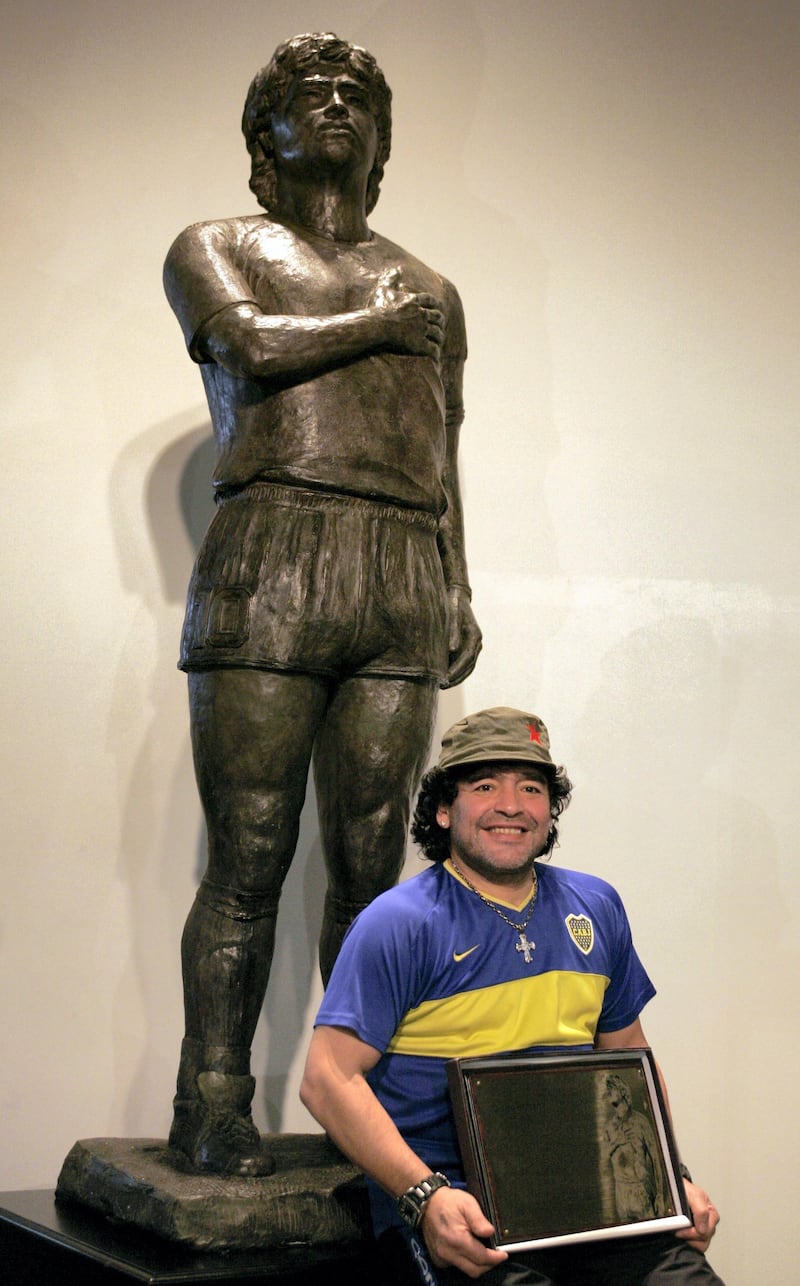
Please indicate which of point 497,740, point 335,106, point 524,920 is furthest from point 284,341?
point 524,920

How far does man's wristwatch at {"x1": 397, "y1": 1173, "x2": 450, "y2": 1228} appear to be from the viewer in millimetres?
2168

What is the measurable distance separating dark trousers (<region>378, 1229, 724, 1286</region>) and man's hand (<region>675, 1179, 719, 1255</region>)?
0.5 inches

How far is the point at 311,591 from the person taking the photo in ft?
9.50

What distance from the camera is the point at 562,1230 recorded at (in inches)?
86.5

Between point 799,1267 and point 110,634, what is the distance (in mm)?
2288

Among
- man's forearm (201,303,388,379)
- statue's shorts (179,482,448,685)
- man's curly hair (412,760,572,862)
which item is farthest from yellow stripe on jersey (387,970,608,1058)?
man's forearm (201,303,388,379)

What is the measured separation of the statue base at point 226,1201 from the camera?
8.79 ft

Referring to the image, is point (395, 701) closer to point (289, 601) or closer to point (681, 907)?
point (289, 601)

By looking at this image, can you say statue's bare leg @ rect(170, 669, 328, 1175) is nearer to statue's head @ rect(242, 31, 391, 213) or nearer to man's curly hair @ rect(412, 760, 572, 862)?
man's curly hair @ rect(412, 760, 572, 862)

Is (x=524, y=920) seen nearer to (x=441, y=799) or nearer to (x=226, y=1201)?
(x=441, y=799)

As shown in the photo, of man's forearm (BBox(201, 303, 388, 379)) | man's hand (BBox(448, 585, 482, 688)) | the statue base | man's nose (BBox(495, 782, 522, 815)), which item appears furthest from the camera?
man's hand (BBox(448, 585, 482, 688))

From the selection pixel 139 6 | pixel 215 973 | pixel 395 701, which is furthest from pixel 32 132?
pixel 215 973

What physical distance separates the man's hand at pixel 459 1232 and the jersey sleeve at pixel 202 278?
159 centimetres

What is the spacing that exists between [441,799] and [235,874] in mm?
494
